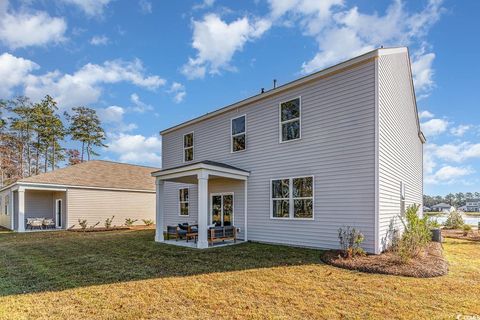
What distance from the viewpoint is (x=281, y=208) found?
10648 millimetres

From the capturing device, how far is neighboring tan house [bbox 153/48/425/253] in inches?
338

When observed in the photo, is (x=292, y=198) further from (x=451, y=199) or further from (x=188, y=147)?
(x=451, y=199)

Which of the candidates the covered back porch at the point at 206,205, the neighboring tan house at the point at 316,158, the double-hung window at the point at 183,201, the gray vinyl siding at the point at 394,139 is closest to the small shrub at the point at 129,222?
the covered back porch at the point at 206,205

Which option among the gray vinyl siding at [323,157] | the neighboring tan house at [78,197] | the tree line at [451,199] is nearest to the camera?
the gray vinyl siding at [323,157]

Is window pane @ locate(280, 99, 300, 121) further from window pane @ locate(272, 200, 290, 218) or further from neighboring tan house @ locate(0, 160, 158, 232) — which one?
neighboring tan house @ locate(0, 160, 158, 232)

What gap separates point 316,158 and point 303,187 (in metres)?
1.15

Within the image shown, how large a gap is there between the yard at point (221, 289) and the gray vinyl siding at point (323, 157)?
1.72 meters

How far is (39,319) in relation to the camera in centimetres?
413

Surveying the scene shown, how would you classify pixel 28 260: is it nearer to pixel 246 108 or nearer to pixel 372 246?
pixel 246 108

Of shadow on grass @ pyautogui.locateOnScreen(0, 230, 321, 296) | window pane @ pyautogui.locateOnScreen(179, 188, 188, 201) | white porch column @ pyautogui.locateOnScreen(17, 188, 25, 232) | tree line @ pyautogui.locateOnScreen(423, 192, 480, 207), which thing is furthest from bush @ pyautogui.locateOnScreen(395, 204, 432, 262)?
tree line @ pyautogui.locateOnScreen(423, 192, 480, 207)

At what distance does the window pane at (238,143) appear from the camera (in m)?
12.5

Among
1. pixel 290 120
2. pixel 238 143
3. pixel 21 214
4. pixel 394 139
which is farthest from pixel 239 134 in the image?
pixel 21 214

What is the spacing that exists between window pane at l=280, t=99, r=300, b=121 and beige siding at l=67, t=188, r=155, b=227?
16248mm

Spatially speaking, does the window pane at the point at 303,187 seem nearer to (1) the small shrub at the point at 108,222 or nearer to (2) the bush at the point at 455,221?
(1) the small shrub at the point at 108,222
